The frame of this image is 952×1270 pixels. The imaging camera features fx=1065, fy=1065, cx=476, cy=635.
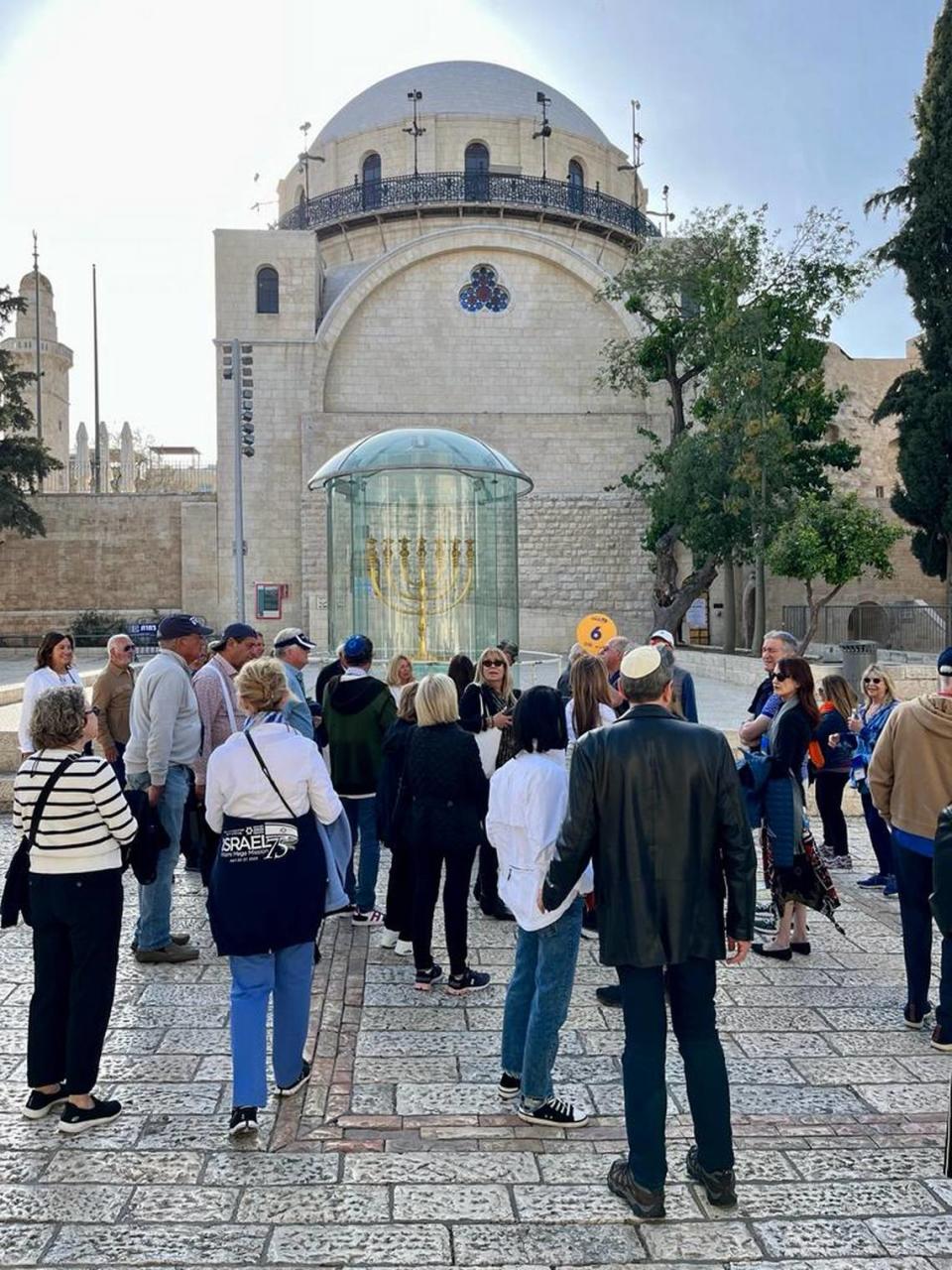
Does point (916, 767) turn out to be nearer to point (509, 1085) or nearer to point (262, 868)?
point (509, 1085)

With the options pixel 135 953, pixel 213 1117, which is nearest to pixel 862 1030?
pixel 213 1117

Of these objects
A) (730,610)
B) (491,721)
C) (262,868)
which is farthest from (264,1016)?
(730,610)

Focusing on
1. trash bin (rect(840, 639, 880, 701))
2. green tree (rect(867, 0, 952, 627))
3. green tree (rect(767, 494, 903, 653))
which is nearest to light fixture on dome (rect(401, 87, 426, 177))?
green tree (rect(867, 0, 952, 627))

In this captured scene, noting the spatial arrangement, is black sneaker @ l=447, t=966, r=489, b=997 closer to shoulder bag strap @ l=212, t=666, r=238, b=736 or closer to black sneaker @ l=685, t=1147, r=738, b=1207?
shoulder bag strap @ l=212, t=666, r=238, b=736

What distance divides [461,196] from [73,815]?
97.0 feet

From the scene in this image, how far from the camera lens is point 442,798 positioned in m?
4.63

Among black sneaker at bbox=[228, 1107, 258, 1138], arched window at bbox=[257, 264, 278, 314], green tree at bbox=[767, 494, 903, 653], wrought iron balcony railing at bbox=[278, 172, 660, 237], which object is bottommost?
black sneaker at bbox=[228, 1107, 258, 1138]

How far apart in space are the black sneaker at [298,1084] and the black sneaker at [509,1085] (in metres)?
0.71

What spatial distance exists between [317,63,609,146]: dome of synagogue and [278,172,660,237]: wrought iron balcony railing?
93.2 inches

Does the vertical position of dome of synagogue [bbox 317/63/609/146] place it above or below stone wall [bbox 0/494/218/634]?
above

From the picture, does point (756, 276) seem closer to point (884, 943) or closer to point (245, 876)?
point (884, 943)

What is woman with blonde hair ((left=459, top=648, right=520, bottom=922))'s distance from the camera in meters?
5.56

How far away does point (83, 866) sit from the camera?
3.62m

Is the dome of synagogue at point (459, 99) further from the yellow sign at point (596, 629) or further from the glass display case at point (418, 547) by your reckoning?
the yellow sign at point (596, 629)
